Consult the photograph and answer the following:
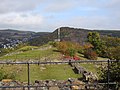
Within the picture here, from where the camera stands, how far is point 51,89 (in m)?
9.55

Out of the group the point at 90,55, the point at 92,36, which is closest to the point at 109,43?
the point at 92,36

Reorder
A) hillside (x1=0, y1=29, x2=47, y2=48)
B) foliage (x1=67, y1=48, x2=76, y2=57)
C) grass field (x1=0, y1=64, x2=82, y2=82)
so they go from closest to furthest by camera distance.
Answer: grass field (x1=0, y1=64, x2=82, y2=82) → foliage (x1=67, y1=48, x2=76, y2=57) → hillside (x1=0, y1=29, x2=47, y2=48)

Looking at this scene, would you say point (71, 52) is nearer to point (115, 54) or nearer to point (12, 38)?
point (115, 54)

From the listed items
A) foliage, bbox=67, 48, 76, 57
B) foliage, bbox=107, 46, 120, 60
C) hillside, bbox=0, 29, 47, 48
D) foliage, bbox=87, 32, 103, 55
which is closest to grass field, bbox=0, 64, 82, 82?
foliage, bbox=107, 46, 120, 60

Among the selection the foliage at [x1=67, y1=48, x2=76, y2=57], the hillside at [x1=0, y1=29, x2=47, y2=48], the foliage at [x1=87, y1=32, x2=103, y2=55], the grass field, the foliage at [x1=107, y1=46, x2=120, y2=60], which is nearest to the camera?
the foliage at [x1=107, y1=46, x2=120, y2=60]

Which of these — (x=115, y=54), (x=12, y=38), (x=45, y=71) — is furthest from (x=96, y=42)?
(x=12, y=38)

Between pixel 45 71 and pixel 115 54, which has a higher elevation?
pixel 115 54

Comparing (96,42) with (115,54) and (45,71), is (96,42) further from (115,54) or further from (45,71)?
(115,54)

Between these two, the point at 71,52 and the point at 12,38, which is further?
the point at 12,38

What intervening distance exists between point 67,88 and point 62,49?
994 inches

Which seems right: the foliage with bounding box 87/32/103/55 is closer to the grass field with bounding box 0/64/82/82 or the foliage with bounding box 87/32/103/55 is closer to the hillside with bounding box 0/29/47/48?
the grass field with bounding box 0/64/82/82

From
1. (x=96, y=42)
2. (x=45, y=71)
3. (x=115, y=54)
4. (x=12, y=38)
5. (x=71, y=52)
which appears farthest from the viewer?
(x=12, y=38)

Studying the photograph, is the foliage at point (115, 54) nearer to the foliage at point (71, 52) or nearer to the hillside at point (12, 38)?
the foliage at point (71, 52)

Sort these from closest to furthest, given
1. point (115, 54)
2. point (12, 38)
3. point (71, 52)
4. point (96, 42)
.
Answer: point (115, 54), point (71, 52), point (96, 42), point (12, 38)
